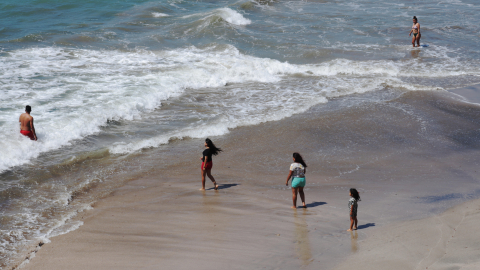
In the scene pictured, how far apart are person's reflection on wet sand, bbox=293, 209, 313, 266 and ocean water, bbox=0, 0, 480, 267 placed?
155 inches

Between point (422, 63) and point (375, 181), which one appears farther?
point (422, 63)

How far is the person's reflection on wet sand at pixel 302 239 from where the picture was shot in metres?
6.29

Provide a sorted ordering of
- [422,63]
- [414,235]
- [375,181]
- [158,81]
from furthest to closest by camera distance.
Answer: [422,63]
[158,81]
[375,181]
[414,235]

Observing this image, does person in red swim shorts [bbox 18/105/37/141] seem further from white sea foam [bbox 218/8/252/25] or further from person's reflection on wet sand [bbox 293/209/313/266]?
white sea foam [bbox 218/8/252/25]

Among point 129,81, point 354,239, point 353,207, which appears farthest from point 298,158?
point 129,81

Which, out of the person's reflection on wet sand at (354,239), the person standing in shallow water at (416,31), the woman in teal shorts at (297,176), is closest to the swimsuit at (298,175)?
the woman in teal shorts at (297,176)

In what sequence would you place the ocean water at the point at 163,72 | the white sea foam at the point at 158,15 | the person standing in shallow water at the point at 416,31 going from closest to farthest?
the ocean water at the point at 163,72, the person standing in shallow water at the point at 416,31, the white sea foam at the point at 158,15

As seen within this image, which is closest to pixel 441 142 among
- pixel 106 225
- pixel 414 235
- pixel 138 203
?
pixel 414 235

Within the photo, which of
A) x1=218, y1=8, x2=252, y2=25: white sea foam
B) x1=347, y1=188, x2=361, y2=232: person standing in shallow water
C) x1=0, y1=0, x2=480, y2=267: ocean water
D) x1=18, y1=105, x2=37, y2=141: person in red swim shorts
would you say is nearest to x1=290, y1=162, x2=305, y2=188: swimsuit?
x1=347, y1=188, x2=361, y2=232: person standing in shallow water

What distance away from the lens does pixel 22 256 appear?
20.7ft

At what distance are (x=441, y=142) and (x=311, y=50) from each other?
1154 centimetres

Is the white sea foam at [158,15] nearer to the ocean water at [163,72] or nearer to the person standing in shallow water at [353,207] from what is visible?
the ocean water at [163,72]

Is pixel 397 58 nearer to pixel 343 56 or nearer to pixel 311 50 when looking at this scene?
pixel 343 56

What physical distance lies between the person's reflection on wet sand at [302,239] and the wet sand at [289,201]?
2 centimetres
